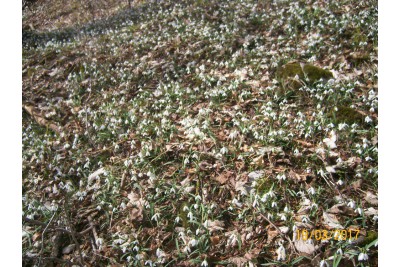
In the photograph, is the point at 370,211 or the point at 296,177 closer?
the point at 370,211

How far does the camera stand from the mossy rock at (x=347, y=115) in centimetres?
358

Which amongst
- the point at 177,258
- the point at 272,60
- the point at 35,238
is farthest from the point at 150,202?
the point at 272,60

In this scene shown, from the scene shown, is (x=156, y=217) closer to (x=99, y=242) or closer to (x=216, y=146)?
(x=99, y=242)

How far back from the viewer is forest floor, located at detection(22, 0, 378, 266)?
275 centimetres

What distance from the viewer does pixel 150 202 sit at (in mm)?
3234

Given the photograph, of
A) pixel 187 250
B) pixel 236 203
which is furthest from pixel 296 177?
Answer: pixel 187 250

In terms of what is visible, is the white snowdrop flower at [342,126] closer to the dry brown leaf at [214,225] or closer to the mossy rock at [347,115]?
the mossy rock at [347,115]

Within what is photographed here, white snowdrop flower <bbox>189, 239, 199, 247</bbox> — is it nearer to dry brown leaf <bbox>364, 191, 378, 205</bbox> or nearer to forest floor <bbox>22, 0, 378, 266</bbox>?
forest floor <bbox>22, 0, 378, 266</bbox>

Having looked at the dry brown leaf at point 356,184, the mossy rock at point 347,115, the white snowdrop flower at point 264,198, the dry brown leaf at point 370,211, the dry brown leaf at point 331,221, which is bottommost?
the dry brown leaf at point 331,221

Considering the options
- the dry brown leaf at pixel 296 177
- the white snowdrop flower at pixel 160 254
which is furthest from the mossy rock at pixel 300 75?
the white snowdrop flower at pixel 160 254
